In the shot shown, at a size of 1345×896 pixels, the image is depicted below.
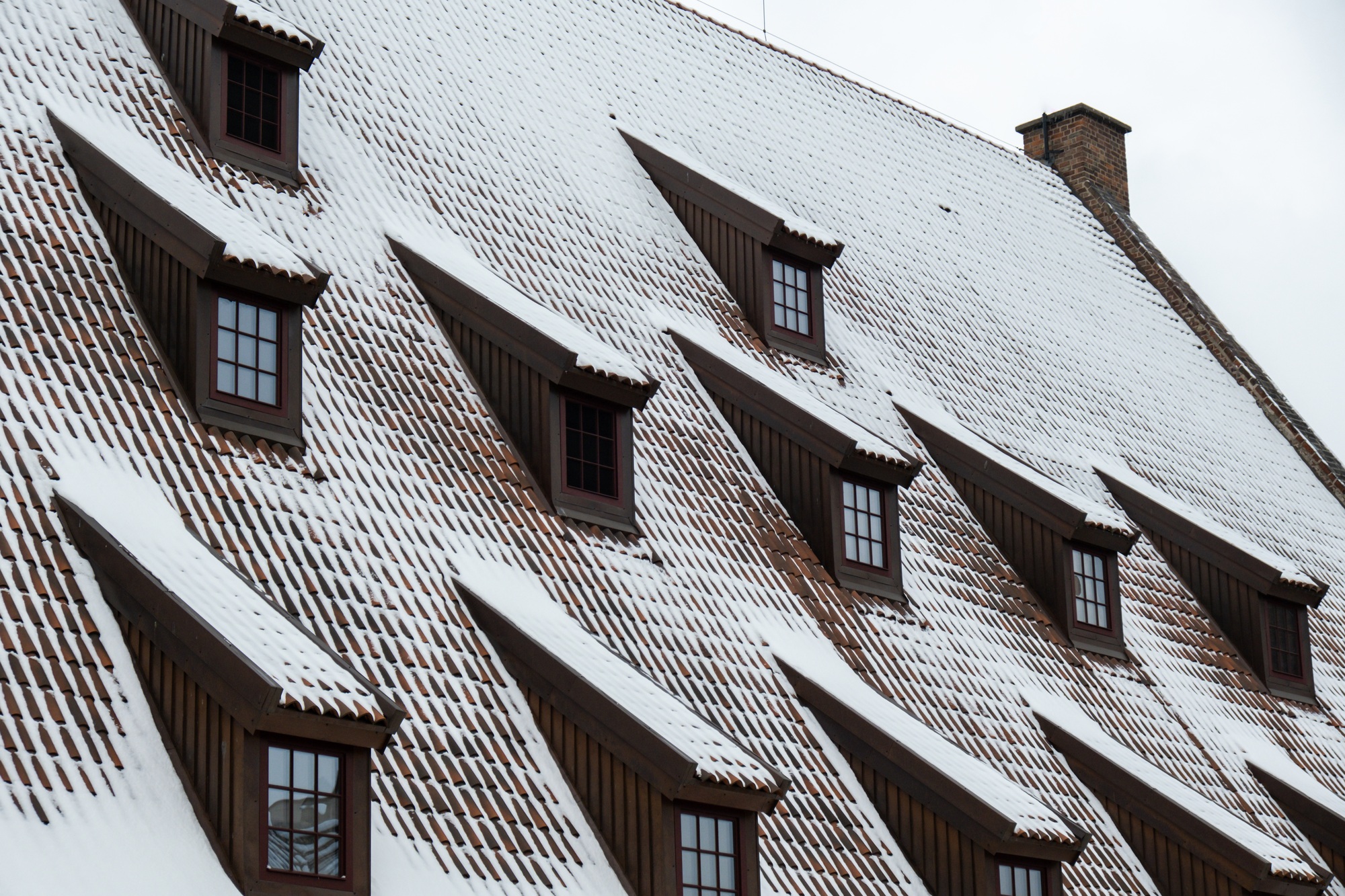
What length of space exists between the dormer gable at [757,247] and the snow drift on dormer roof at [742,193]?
0.02 m

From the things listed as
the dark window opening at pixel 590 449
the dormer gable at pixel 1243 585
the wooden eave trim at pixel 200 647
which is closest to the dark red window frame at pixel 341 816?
the wooden eave trim at pixel 200 647

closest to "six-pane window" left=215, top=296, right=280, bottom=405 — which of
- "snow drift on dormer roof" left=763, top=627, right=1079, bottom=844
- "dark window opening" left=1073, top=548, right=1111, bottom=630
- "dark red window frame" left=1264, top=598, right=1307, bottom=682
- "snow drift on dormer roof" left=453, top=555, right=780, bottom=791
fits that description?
"snow drift on dormer roof" left=453, top=555, right=780, bottom=791

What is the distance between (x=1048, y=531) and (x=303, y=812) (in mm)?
13599

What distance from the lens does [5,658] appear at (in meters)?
12.8

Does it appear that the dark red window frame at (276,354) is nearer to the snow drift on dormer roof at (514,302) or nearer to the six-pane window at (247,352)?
the six-pane window at (247,352)

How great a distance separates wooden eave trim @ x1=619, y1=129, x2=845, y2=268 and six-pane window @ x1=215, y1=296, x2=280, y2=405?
8.82 m

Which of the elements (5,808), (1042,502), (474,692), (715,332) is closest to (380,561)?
(474,692)

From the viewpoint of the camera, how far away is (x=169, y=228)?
16328mm

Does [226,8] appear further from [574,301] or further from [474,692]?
[474,692]

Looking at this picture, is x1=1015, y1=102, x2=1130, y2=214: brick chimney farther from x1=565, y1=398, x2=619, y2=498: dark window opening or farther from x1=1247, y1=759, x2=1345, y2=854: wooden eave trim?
x1=565, y1=398, x2=619, y2=498: dark window opening

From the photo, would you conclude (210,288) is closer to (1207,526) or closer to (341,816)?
(341,816)

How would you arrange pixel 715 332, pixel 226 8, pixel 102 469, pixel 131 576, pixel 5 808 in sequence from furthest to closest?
pixel 715 332 < pixel 226 8 < pixel 102 469 < pixel 131 576 < pixel 5 808

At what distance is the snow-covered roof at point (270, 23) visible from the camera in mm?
18719

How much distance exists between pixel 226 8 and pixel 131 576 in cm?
714
